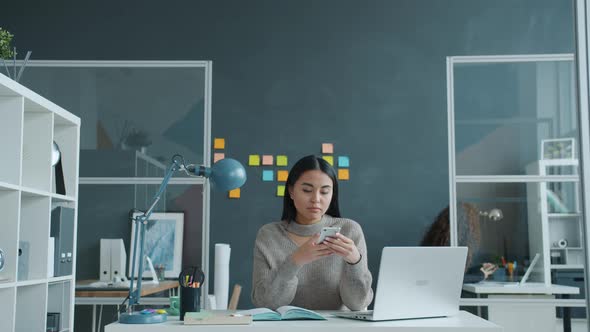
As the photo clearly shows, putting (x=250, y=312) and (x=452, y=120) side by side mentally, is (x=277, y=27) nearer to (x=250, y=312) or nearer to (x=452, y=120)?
(x=452, y=120)

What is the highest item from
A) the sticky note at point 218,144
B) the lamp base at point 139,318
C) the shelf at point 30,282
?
the sticky note at point 218,144

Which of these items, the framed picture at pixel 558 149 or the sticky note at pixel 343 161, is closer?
the framed picture at pixel 558 149

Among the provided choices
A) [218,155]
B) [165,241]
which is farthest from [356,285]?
[218,155]

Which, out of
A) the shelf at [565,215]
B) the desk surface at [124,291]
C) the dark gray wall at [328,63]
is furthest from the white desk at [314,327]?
the dark gray wall at [328,63]

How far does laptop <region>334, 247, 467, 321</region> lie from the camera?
7.38 ft

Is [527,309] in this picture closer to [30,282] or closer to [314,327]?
[314,327]

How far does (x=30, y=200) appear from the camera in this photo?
3293 mm

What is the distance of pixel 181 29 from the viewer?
5.37 meters

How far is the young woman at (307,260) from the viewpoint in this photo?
2.65 meters

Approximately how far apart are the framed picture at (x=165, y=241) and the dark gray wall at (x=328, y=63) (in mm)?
294

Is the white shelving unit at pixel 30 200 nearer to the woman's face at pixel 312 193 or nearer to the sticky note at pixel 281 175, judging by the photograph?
the woman's face at pixel 312 193

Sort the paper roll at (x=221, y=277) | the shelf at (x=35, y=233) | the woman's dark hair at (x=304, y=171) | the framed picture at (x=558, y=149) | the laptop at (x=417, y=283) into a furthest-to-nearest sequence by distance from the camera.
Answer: the framed picture at (x=558, y=149) < the paper roll at (x=221, y=277) < the shelf at (x=35, y=233) < the woman's dark hair at (x=304, y=171) < the laptop at (x=417, y=283)

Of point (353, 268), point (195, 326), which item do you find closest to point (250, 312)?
point (195, 326)

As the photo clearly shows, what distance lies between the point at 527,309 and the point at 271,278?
236 centimetres
